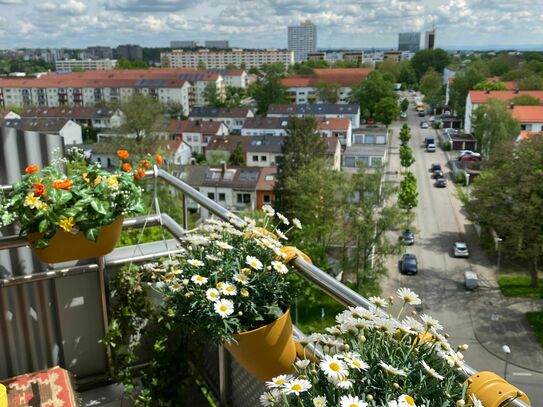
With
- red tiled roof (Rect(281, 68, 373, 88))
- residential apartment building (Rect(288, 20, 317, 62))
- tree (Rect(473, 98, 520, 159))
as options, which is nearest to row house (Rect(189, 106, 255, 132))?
red tiled roof (Rect(281, 68, 373, 88))

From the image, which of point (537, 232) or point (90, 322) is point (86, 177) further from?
point (537, 232)

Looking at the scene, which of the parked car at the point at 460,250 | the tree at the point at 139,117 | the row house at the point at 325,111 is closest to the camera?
the parked car at the point at 460,250

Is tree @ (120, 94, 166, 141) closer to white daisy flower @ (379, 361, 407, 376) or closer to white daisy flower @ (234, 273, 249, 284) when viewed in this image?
white daisy flower @ (234, 273, 249, 284)

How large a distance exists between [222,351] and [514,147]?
54.2 ft

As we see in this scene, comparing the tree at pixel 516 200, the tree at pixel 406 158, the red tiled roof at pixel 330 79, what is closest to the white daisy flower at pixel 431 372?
the tree at pixel 516 200

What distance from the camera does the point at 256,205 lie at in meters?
22.6

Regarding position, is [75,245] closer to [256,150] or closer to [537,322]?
[537,322]

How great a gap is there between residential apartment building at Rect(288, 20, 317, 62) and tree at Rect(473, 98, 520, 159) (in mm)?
132199

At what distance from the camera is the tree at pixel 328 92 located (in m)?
51.6

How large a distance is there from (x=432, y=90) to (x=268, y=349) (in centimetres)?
5597

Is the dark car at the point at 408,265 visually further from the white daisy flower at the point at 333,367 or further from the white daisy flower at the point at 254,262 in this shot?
the white daisy flower at the point at 333,367

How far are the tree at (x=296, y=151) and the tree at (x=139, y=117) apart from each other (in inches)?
223

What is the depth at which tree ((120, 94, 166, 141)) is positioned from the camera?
21109mm

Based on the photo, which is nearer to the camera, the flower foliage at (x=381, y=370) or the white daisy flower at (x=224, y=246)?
the flower foliage at (x=381, y=370)
